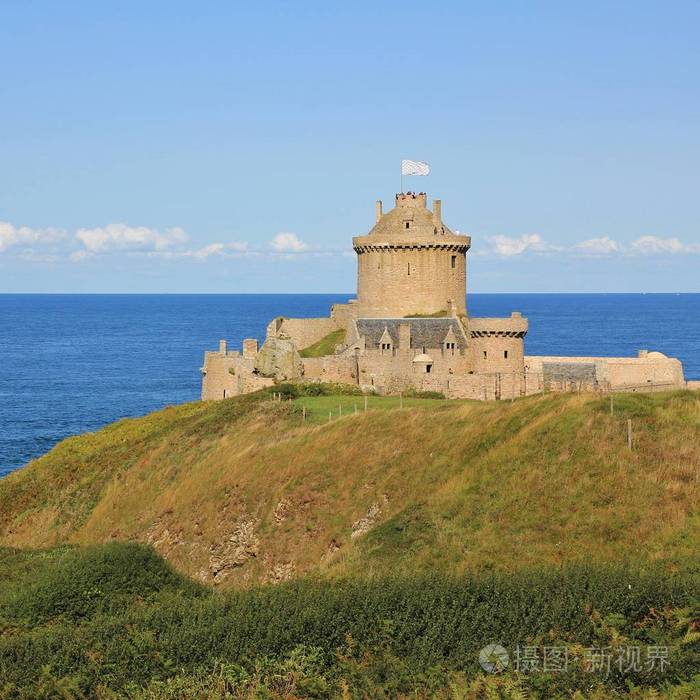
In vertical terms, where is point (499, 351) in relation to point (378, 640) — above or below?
above

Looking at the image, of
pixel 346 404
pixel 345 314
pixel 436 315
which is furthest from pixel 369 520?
pixel 345 314

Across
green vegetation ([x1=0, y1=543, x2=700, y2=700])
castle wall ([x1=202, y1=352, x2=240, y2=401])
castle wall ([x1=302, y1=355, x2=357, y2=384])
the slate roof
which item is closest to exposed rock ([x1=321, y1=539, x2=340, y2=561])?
green vegetation ([x1=0, y1=543, x2=700, y2=700])

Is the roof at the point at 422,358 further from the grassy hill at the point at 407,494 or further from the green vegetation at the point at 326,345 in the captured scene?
the grassy hill at the point at 407,494

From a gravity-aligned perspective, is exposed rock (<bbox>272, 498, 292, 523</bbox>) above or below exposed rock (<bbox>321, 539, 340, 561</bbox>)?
above

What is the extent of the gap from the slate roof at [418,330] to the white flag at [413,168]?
12393 mm

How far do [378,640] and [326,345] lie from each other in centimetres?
4389

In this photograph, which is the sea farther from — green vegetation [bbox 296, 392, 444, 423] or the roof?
the roof

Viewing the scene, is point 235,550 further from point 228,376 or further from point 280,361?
point 228,376

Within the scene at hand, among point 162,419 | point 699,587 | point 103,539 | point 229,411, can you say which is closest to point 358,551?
point 699,587

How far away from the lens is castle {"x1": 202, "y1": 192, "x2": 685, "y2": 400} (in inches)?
2179

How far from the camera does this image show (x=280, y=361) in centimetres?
5750

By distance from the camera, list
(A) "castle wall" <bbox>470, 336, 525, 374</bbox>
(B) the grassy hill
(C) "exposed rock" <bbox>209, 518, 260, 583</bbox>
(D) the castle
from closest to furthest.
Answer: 1. (B) the grassy hill
2. (C) "exposed rock" <bbox>209, 518, 260, 583</bbox>
3. (D) the castle
4. (A) "castle wall" <bbox>470, 336, 525, 374</bbox>

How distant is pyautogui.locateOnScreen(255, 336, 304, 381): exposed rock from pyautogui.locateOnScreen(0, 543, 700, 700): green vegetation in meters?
32.8

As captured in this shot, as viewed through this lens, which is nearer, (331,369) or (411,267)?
(331,369)
